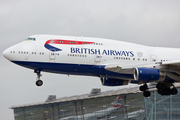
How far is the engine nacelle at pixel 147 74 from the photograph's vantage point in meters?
44.5

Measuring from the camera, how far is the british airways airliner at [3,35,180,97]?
44844 millimetres

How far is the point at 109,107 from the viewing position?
94.0m

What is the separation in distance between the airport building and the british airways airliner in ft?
111

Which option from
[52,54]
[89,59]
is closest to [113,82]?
[89,59]

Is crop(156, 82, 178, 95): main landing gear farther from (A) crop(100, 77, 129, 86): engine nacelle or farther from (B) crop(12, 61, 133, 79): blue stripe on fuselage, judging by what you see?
(B) crop(12, 61, 133, 79): blue stripe on fuselage

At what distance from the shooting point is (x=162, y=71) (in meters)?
46.0

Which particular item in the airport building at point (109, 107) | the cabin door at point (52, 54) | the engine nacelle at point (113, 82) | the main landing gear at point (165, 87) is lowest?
the airport building at point (109, 107)

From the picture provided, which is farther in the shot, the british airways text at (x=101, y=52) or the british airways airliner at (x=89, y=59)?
the british airways text at (x=101, y=52)

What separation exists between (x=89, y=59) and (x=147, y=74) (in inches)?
308

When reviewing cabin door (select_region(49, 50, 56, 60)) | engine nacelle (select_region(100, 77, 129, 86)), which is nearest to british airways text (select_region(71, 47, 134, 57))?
cabin door (select_region(49, 50, 56, 60))

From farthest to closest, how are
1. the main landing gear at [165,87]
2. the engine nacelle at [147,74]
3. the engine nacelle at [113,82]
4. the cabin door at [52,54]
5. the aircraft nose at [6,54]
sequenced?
1. the engine nacelle at [113,82]
2. the main landing gear at [165,87]
3. the cabin door at [52,54]
4. the aircraft nose at [6,54]
5. the engine nacelle at [147,74]

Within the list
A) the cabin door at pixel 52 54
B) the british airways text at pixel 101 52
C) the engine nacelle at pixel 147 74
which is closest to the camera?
the engine nacelle at pixel 147 74

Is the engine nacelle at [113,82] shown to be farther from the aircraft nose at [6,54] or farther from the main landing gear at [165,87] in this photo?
the aircraft nose at [6,54]

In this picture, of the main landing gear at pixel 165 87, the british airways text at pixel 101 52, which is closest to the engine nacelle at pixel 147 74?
the british airways text at pixel 101 52
